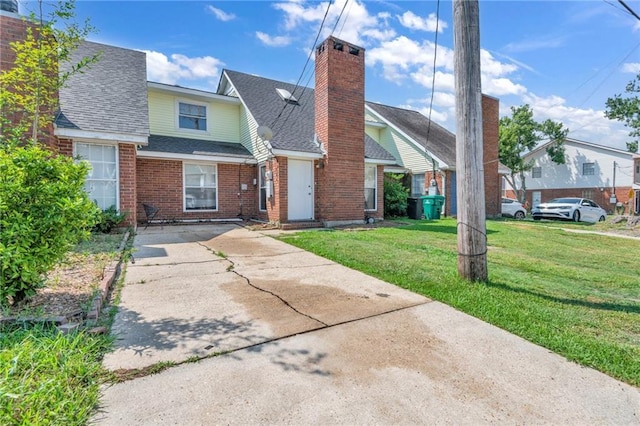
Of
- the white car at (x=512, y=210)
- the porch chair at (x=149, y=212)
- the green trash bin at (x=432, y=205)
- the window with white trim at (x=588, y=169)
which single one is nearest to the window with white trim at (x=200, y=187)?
the porch chair at (x=149, y=212)

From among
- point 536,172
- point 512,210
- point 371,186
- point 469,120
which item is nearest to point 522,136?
point 536,172

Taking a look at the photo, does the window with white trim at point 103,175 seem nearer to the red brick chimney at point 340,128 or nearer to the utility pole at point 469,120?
the red brick chimney at point 340,128

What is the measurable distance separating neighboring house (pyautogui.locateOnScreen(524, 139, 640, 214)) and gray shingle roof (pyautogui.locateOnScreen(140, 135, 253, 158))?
32.0m

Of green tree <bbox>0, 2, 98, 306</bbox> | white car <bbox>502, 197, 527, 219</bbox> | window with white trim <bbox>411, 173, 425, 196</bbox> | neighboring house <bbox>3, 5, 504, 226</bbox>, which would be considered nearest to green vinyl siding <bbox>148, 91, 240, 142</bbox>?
neighboring house <bbox>3, 5, 504, 226</bbox>

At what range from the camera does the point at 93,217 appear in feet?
11.4

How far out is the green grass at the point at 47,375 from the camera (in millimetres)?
1740

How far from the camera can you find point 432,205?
15.8m

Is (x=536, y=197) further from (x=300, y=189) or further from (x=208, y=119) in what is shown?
(x=208, y=119)

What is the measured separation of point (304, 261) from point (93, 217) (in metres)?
3.46

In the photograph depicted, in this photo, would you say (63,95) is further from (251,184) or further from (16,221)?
(16,221)

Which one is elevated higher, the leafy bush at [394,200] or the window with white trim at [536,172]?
the window with white trim at [536,172]

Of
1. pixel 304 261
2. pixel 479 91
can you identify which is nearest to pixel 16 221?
pixel 304 261

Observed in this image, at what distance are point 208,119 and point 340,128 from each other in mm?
6160

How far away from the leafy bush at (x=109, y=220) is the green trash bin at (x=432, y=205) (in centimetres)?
1282
